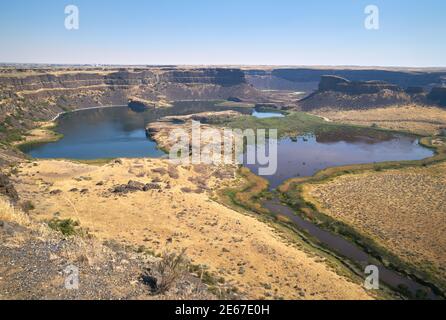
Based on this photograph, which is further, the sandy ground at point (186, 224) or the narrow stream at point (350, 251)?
the narrow stream at point (350, 251)

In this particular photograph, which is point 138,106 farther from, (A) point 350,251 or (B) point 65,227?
(A) point 350,251

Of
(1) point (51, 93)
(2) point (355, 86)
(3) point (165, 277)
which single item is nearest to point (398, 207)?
(3) point (165, 277)

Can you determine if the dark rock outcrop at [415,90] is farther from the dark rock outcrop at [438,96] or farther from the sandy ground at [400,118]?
the sandy ground at [400,118]

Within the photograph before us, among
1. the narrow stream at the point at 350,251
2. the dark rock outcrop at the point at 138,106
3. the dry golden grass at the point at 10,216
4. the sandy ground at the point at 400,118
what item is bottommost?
the narrow stream at the point at 350,251

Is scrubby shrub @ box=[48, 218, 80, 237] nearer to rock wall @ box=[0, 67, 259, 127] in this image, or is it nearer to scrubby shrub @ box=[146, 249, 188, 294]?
scrubby shrub @ box=[146, 249, 188, 294]

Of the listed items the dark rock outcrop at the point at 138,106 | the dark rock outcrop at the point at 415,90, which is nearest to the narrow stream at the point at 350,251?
the dark rock outcrop at the point at 415,90
